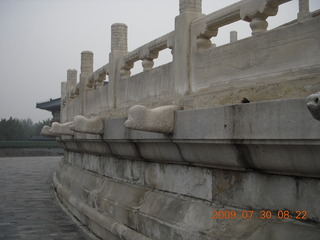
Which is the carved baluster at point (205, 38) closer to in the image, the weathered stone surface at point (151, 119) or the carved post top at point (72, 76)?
the weathered stone surface at point (151, 119)

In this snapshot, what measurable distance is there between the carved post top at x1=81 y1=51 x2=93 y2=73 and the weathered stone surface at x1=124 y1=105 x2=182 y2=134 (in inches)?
234

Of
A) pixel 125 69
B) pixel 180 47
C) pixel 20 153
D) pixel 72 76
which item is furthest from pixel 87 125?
pixel 20 153

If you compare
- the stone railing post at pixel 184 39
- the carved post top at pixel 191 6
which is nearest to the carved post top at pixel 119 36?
the stone railing post at pixel 184 39

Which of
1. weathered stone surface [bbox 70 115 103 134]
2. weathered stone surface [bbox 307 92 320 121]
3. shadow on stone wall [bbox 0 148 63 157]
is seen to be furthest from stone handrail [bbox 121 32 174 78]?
shadow on stone wall [bbox 0 148 63 157]

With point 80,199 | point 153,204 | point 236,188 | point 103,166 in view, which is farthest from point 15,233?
point 236,188

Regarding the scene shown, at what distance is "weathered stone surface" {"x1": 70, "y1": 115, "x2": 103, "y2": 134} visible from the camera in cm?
636

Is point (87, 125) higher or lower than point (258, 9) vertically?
lower

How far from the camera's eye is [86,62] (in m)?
10.0

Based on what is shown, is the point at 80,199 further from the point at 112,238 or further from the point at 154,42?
the point at 154,42

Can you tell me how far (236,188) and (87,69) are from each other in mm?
6964

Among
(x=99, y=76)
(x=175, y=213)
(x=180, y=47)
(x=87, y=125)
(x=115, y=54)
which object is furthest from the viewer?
(x=99, y=76)

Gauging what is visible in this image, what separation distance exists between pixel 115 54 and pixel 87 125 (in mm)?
1487

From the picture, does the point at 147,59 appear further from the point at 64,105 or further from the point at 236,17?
the point at 64,105

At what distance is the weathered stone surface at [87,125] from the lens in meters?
6.36
